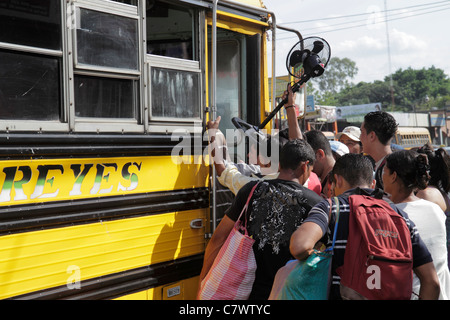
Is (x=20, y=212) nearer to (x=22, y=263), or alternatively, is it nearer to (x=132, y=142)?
(x=22, y=263)

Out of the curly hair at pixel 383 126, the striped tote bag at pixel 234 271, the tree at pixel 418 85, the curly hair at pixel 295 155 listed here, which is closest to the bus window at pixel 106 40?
the curly hair at pixel 295 155

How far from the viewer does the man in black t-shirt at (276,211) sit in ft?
8.75

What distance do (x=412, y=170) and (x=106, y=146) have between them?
180 cm

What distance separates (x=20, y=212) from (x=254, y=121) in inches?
85.1

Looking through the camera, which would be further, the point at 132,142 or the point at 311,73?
the point at 311,73

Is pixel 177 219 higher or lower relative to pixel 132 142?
lower

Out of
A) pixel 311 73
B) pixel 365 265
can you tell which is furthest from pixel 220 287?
pixel 311 73

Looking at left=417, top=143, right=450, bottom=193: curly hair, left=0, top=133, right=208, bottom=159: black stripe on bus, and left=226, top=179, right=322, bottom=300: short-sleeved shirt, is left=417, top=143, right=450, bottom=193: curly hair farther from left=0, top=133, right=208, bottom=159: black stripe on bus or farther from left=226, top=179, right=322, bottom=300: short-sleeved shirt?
left=0, top=133, right=208, bottom=159: black stripe on bus

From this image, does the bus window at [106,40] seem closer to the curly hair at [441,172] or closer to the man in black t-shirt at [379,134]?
the man in black t-shirt at [379,134]

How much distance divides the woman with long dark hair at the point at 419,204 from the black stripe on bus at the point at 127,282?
1489 millimetres

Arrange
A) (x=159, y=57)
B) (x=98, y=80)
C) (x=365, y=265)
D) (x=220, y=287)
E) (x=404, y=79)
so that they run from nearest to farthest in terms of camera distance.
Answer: (x=365, y=265), (x=220, y=287), (x=98, y=80), (x=159, y=57), (x=404, y=79)

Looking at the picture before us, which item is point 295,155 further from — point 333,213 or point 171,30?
point 171,30

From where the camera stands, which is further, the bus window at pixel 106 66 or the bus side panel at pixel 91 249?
the bus window at pixel 106 66

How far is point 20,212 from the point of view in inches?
97.3
